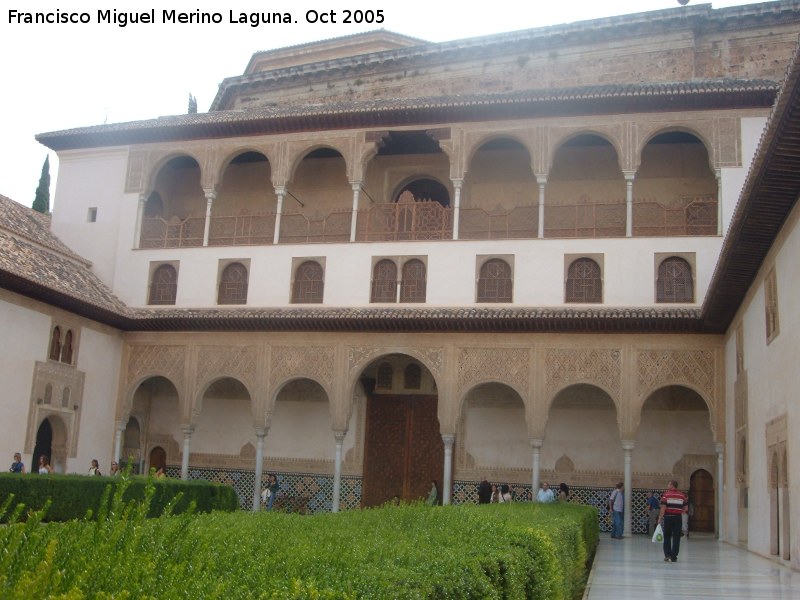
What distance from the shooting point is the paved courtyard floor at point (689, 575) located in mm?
9203

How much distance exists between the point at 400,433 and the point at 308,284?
13.7 feet

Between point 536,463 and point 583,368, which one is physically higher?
point 583,368

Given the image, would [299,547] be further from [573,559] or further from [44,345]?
[44,345]

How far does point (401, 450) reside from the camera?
21609 mm

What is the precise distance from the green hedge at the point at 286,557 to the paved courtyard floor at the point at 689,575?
1.87m

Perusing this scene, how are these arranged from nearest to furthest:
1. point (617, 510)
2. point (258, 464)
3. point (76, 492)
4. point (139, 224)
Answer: point (76, 492), point (617, 510), point (258, 464), point (139, 224)

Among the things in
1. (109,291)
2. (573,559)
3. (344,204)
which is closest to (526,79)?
(344,204)

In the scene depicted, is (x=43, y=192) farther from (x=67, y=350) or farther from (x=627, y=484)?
(x=627, y=484)

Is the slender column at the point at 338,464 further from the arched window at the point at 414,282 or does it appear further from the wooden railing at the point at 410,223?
the wooden railing at the point at 410,223

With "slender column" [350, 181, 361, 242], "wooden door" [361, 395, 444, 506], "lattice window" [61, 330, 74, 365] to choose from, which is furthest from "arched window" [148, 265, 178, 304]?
"wooden door" [361, 395, 444, 506]

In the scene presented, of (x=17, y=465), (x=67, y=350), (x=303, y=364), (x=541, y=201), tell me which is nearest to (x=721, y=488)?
(x=541, y=201)

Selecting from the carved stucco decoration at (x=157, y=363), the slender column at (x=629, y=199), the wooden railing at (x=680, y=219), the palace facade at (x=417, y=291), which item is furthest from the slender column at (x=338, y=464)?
the wooden railing at (x=680, y=219)

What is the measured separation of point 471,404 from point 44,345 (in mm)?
9296

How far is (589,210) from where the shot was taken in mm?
20438
